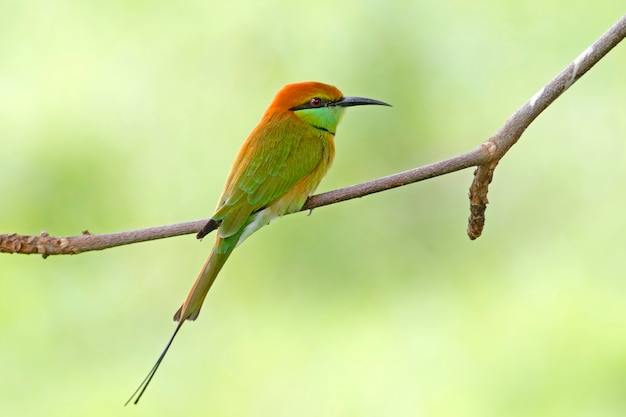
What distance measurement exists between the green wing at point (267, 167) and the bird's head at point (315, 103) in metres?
0.03

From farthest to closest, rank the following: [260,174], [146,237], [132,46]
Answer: [132,46], [260,174], [146,237]

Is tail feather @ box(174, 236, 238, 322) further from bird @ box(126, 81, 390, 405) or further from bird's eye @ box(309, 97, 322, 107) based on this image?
bird's eye @ box(309, 97, 322, 107)

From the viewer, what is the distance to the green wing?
7.06 ft

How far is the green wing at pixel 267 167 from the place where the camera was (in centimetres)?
215

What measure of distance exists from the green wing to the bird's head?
3cm

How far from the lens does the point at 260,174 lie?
2.25 m

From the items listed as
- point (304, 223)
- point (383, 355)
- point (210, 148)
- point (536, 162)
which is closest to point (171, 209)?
point (210, 148)

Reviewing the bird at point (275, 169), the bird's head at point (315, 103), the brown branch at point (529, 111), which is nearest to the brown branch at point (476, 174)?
the brown branch at point (529, 111)

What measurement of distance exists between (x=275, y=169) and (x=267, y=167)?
0.8 inches

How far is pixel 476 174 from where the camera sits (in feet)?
5.88

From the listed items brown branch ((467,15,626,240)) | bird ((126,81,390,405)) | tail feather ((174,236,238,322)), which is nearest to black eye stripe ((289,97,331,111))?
bird ((126,81,390,405))

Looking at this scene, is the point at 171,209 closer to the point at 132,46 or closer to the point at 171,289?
the point at 171,289

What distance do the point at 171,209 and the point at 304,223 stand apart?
56cm

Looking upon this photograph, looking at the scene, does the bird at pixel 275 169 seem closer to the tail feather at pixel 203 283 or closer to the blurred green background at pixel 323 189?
the tail feather at pixel 203 283
